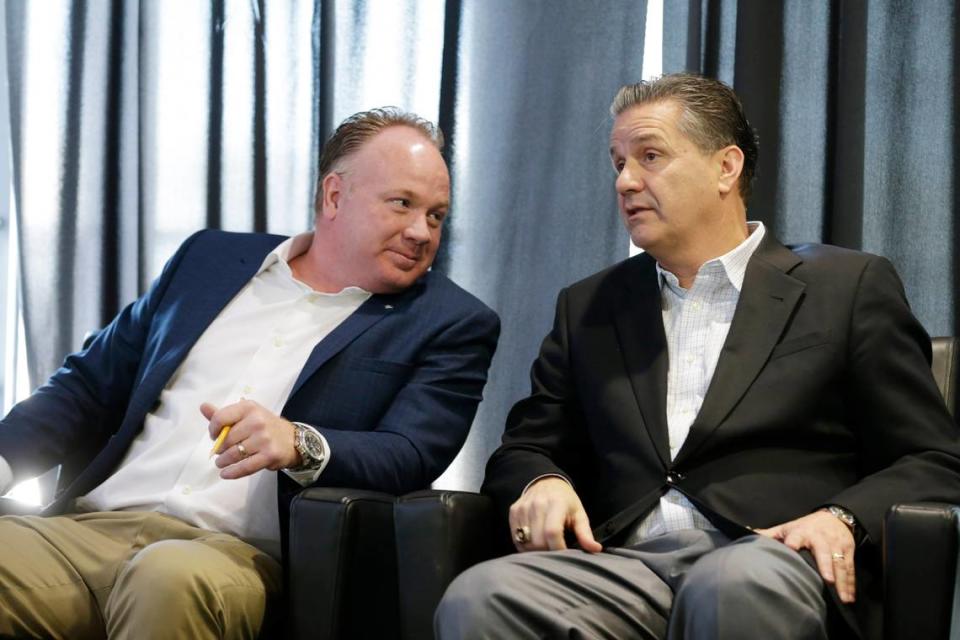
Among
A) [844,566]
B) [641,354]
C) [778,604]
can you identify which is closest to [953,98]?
[641,354]

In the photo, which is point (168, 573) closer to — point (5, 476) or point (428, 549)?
point (428, 549)

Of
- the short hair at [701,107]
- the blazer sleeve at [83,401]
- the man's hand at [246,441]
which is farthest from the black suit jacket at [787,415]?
the blazer sleeve at [83,401]

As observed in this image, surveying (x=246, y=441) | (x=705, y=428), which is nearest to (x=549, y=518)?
(x=705, y=428)

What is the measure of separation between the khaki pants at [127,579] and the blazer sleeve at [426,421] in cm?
23

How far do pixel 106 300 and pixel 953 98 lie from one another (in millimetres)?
2124

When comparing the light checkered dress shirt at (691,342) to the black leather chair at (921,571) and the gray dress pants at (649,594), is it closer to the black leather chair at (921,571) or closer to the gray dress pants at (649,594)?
the gray dress pants at (649,594)

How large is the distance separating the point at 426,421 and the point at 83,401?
2.48ft

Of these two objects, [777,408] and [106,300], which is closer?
[777,408]

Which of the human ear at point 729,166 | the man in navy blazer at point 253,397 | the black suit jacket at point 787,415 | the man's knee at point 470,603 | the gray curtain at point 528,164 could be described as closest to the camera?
the man's knee at point 470,603

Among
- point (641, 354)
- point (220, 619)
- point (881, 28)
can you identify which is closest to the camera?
point (220, 619)

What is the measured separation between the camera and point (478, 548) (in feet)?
6.70

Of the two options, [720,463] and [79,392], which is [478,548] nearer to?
[720,463]

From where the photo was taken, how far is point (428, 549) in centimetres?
194

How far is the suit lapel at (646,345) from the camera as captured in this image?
214cm
